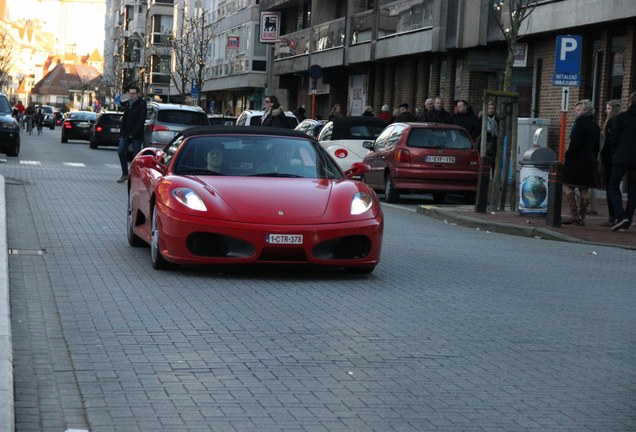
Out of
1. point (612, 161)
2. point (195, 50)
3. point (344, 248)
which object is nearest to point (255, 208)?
point (344, 248)

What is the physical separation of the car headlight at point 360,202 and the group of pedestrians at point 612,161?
25.6 feet

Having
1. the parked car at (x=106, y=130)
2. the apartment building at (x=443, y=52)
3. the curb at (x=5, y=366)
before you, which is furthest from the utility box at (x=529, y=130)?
the curb at (x=5, y=366)

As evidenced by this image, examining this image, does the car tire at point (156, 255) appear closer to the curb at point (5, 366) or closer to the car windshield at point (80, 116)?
the curb at point (5, 366)

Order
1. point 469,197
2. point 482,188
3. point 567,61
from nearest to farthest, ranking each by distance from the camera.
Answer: point 482,188, point 567,61, point 469,197

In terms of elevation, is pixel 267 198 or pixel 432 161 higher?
pixel 267 198

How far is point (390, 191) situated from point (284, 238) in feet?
44.3

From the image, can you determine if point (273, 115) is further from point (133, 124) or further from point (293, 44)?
point (293, 44)

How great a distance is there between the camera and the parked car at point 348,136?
2756 centimetres

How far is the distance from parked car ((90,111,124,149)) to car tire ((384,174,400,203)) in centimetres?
2761

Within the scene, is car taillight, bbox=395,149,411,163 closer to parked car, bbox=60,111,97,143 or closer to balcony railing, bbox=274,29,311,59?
balcony railing, bbox=274,29,311,59

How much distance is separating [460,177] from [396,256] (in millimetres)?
10378

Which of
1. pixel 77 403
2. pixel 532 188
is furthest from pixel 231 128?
pixel 532 188

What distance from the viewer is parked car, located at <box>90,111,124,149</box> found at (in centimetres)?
5097

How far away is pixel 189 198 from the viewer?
36.6 ft
